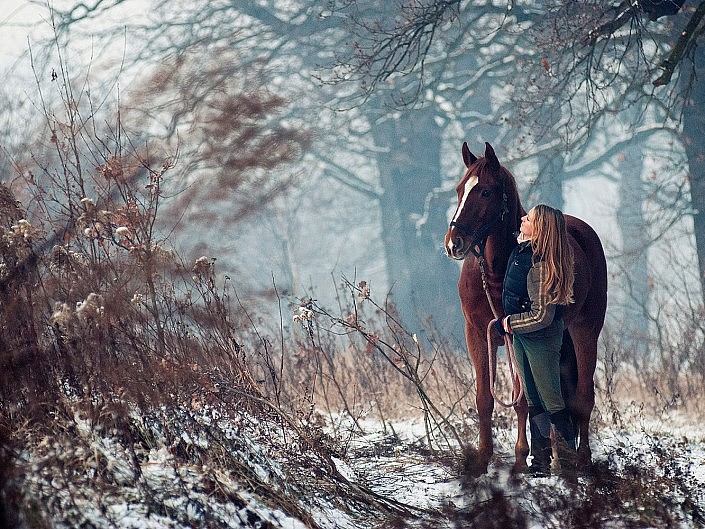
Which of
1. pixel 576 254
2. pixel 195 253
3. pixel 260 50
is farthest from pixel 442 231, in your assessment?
pixel 576 254

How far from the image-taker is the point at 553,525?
394 cm

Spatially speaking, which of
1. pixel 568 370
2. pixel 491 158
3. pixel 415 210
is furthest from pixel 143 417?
pixel 415 210

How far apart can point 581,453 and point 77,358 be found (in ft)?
9.48

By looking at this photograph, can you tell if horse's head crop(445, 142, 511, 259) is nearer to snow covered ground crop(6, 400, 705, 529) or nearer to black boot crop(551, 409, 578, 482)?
black boot crop(551, 409, 578, 482)

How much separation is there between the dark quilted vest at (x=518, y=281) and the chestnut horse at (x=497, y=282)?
0.14m

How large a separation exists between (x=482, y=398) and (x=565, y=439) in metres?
0.53

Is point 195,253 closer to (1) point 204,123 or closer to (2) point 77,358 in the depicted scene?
(1) point 204,123

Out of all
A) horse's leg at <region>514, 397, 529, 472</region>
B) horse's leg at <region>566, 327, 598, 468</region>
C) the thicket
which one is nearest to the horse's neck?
horse's leg at <region>566, 327, 598, 468</region>

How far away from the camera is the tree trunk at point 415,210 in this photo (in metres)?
19.9

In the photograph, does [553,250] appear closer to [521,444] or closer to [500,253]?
[500,253]

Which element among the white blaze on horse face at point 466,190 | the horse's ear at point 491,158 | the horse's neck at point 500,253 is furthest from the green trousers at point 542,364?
the horse's ear at point 491,158

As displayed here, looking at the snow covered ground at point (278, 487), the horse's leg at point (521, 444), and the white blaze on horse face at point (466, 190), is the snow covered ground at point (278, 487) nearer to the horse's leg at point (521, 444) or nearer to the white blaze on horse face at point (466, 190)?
the horse's leg at point (521, 444)

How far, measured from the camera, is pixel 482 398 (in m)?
5.06

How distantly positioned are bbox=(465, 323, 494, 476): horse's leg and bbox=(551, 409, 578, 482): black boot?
0.39m
